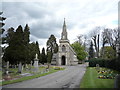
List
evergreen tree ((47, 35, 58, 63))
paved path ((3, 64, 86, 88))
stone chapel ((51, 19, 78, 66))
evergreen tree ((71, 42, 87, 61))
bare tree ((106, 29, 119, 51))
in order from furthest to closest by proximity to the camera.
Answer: evergreen tree ((47, 35, 58, 63)) < evergreen tree ((71, 42, 87, 61)) < stone chapel ((51, 19, 78, 66)) < bare tree ((106, 29, 119, 51)) < paved path ((3, 64, 86, 88))

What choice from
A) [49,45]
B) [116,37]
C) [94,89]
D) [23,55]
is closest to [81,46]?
[49,45]

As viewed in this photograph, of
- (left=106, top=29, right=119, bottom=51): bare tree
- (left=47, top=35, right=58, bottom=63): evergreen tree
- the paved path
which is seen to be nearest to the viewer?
the paved path

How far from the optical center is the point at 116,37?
147 feet

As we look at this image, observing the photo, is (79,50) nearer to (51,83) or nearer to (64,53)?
(64,53)

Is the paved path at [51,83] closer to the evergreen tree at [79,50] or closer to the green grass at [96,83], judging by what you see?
the green grass at [96,83]

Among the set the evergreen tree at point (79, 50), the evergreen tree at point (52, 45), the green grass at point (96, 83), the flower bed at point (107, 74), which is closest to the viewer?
the green grass at point (96, 83)

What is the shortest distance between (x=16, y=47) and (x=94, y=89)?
17985 millimetres

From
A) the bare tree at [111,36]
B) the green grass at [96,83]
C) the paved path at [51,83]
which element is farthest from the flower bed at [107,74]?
the bare tree at [111,36]

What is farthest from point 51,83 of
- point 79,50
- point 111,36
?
point 79,50

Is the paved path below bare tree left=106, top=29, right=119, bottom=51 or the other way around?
below

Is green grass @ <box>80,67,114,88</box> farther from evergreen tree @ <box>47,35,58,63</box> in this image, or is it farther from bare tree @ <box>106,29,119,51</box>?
evergreen tree @ <box>47,35,58,63</box>

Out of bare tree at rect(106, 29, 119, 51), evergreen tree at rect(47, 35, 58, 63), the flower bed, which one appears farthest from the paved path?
evergreen tree at rect(47, 35, 58, 63)

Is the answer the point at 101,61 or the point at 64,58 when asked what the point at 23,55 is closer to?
the point at 101,61

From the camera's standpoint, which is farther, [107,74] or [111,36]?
[111,36]
